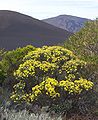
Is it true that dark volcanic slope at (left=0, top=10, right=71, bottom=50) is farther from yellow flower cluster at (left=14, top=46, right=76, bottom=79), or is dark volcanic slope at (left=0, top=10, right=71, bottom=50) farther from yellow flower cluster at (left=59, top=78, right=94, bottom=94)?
yellow flower cluster at (left=59, top=78, right=94, bottom=94)

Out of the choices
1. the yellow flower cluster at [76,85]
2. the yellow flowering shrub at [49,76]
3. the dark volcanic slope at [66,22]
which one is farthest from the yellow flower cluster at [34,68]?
the dark volcanic slope at [66,22]

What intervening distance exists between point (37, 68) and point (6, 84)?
138cm

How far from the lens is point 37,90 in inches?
378

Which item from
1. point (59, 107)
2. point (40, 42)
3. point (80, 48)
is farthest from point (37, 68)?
point (40, 42)

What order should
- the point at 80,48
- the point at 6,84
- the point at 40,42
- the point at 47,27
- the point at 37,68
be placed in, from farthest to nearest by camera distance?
the point at 47,27 < the point at 40,42 < the point at 80,48 < the point at 6,84 < the point at 37,68

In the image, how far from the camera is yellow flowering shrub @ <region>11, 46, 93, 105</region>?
31.5 feet

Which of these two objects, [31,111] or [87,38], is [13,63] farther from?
[87,38]

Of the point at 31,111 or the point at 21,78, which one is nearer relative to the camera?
the point at 31,111

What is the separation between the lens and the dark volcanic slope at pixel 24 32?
47.0 meters

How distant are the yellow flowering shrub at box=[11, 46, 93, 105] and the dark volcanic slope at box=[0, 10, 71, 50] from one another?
31517 millimetres

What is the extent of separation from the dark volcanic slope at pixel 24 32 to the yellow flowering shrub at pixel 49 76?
31.5 metres

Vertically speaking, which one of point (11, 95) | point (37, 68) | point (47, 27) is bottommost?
point (47, 27)

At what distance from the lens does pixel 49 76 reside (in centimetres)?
1021

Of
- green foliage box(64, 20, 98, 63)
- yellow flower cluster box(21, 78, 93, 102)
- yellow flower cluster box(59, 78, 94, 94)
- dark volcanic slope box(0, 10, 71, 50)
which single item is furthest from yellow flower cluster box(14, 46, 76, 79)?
dark volcanic slope box(0, 10, 71, 50)
